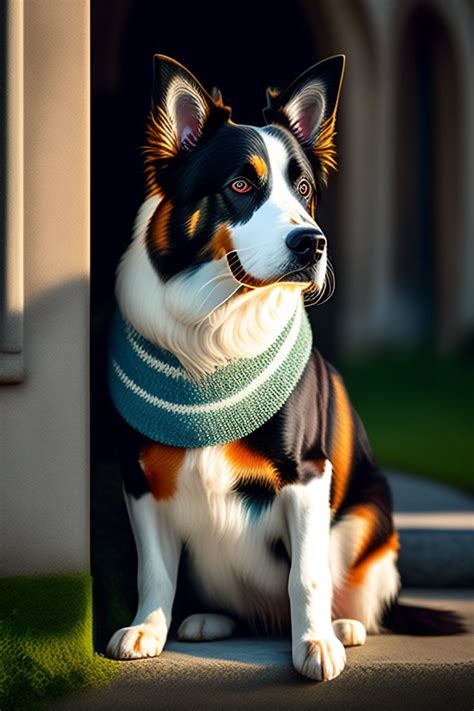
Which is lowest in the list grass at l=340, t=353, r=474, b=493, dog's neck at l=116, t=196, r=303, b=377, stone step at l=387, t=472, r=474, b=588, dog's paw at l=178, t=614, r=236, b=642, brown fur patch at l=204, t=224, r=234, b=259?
grass at l=340, t=353, r=474, b=493

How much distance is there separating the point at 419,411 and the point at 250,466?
6.17m

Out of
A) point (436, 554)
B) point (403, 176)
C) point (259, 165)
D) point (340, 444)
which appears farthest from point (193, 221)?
point (403, 176)

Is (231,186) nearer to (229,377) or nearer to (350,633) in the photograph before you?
(229,377)

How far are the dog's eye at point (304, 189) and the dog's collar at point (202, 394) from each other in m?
0.32

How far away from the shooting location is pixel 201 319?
8.21 ft

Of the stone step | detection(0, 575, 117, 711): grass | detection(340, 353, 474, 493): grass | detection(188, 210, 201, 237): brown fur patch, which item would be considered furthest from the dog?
detection(340, 353, 474, 493): grass

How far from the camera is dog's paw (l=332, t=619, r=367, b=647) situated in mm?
2682

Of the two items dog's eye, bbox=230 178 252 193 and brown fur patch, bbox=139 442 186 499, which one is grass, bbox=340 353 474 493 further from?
dog's eye, bbox=230 178 252 193

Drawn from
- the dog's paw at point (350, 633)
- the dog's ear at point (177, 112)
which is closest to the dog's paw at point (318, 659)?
the dog's paw at point (350, 633)

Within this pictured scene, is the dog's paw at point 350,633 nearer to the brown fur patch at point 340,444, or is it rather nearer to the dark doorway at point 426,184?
the brown fur patch at point 340,444

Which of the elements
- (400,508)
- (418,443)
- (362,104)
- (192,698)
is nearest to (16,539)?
(192,698)

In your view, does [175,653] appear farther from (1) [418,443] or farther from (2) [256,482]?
(1) [418,443]

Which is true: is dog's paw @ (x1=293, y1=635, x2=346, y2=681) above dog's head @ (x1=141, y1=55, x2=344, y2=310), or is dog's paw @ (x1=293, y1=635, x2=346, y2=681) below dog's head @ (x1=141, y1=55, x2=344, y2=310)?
below

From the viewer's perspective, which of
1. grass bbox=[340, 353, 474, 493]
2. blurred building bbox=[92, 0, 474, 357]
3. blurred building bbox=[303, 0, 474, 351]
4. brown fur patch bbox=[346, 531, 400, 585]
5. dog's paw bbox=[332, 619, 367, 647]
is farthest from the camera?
blurred building bbox=[303, 0, 474, 351]
